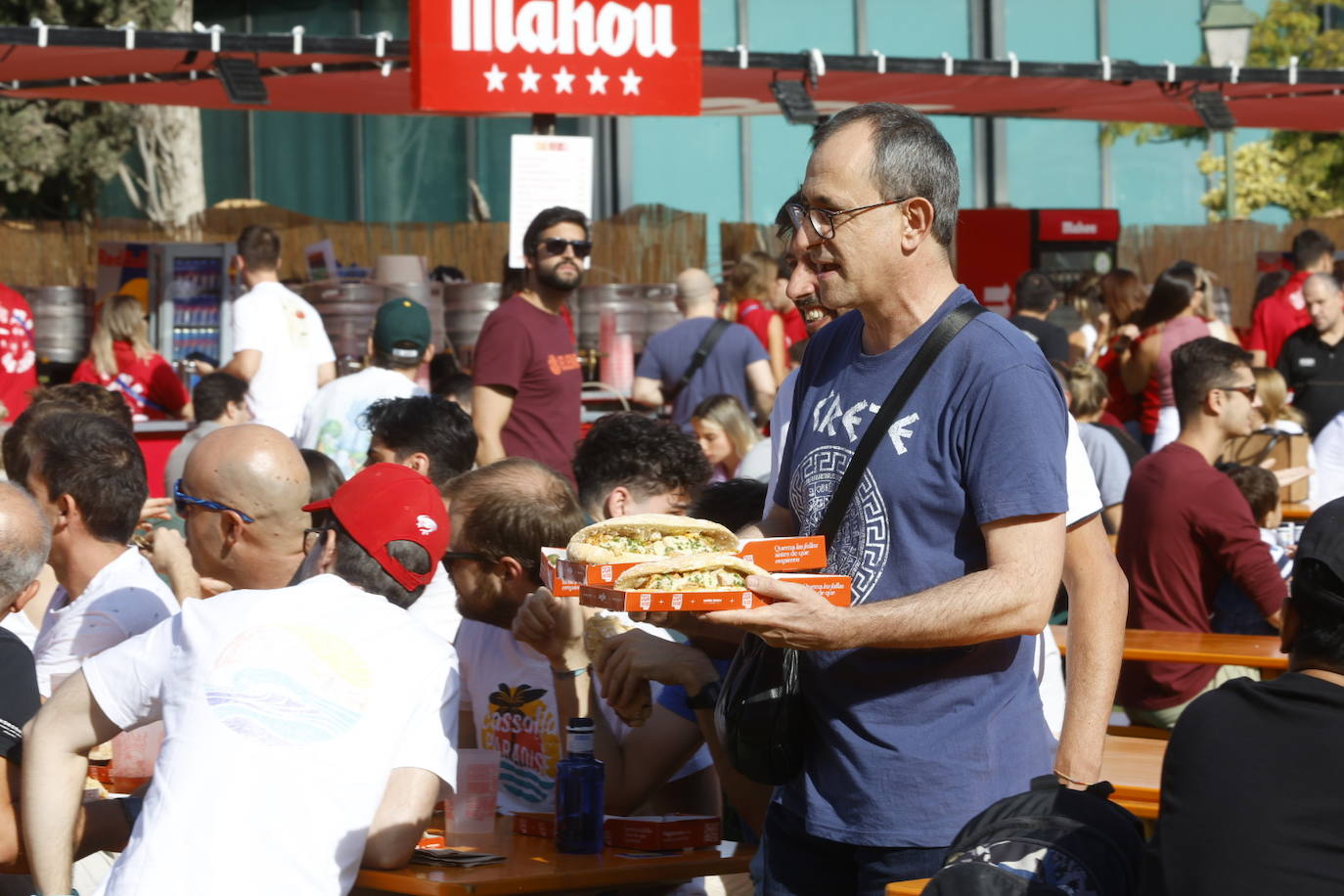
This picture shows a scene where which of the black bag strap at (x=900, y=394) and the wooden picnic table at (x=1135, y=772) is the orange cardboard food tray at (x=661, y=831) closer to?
the wooden picnic table at (x=1135, y=772)

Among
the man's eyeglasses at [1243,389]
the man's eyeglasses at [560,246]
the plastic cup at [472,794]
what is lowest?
the plastic cup at [472,794]

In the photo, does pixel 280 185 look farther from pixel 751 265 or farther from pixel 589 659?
pixel 589 659

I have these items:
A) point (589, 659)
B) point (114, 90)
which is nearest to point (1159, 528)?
point (589, 659)

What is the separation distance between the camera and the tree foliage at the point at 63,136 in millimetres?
19734

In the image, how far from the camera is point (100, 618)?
444 cm

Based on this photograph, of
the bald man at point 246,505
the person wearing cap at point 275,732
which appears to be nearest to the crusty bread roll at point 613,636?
the person wearing cap at point 275,732

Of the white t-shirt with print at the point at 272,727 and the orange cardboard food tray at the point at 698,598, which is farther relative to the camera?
the white t-shirt with print at the point at 272,727

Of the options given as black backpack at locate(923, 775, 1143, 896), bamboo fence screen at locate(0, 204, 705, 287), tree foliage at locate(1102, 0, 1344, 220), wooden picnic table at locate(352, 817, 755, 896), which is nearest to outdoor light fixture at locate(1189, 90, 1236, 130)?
bamboo fence screen at locate(0, 204, 705, 287)

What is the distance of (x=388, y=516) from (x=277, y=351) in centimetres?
573

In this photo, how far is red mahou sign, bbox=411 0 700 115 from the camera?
7.90 meters

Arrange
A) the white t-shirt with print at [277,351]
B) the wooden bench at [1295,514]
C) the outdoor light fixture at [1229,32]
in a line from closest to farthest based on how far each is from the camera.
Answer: the wooden bench at [1295,514] → the white t-shirt with print at [277,351] → the outdoor light fixture at [1229,32]

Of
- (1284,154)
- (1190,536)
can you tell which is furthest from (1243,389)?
(1284,154)

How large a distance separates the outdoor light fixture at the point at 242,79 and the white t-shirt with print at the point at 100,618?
5905 millimetres

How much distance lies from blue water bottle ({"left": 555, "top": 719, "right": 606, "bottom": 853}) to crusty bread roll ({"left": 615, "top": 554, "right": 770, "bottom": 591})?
3.63 ft
